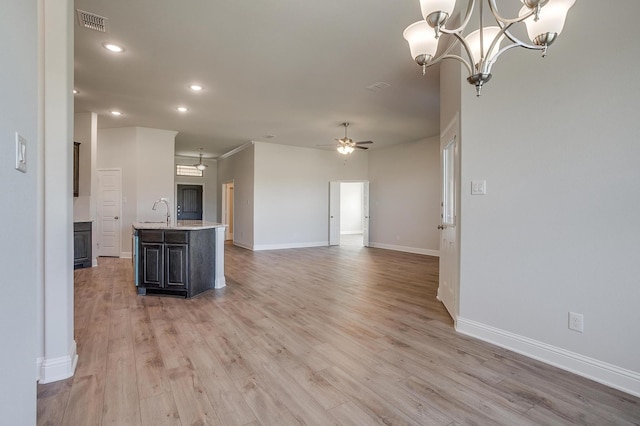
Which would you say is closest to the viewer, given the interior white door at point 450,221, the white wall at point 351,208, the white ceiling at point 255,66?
the white ceiling at point 255,66

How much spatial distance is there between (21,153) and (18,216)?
0.20m

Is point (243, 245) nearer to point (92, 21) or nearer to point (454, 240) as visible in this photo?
point (92, 21)

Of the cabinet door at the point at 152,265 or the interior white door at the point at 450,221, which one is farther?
the cabinet door at the point at 152,265

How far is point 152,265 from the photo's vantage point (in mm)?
4012

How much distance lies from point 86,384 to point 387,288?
3506 mm

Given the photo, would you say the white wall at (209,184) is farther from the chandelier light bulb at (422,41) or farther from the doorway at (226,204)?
the chandelier light bulb at (422,41)

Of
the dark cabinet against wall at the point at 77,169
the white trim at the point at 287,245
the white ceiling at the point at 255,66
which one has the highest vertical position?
the white ceiling at the point at 255,66

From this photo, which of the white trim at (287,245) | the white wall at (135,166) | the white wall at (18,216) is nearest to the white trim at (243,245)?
the white trim at (287,245)

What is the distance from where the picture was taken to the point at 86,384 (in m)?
2.02

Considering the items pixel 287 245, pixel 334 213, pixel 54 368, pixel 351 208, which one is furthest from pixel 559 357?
pixel 351 208

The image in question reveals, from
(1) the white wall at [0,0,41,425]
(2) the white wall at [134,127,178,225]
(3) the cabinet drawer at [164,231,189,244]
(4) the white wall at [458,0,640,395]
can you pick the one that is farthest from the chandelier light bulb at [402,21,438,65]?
(2) the white wall at [134,127,178,225]

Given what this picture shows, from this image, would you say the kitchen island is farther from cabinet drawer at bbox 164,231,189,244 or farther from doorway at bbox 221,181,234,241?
doorway at bbox 221,181,234,241

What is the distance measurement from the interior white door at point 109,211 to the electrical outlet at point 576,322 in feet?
25.4

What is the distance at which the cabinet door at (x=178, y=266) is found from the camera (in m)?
3.93
